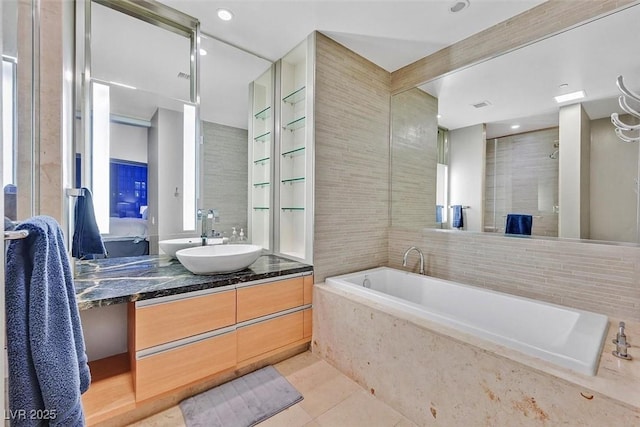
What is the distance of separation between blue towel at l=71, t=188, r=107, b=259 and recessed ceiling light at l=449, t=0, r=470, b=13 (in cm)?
261

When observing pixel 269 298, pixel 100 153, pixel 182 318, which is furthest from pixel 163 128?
pixel 269 298

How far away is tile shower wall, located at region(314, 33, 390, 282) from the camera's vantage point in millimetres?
2283

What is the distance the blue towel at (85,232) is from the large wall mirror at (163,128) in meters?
0.21

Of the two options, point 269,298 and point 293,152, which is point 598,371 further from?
point 293,152

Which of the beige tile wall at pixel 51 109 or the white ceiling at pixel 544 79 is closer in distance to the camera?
the beige tile wall at pixel 51 109

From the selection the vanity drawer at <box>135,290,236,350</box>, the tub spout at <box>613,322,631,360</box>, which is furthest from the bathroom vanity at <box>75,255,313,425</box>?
the tub spout at <box>613,322,631,360</box>

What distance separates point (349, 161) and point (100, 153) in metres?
1.86

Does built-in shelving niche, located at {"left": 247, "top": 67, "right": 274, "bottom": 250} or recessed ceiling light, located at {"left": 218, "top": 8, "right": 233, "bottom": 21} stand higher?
recessed ceiling light, located at {"left": 218, "top": 8, "right": 233, "bottom": 21}

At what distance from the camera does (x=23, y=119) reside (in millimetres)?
1021

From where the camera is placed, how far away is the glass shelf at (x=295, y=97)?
253cm

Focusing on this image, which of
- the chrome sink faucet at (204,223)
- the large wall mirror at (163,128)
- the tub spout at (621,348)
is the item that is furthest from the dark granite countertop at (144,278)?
the tub spout at (621,348)

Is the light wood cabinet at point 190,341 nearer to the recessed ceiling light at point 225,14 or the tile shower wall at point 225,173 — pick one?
the tile shower wall at point 225,173

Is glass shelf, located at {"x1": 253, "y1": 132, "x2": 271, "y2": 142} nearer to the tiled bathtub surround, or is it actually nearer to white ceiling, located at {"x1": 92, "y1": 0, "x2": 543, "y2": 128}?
white ceiling, located at {"x1": 92, "y1": 0, "x2": 543, "y2": 128}

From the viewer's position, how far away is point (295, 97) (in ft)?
8.59
